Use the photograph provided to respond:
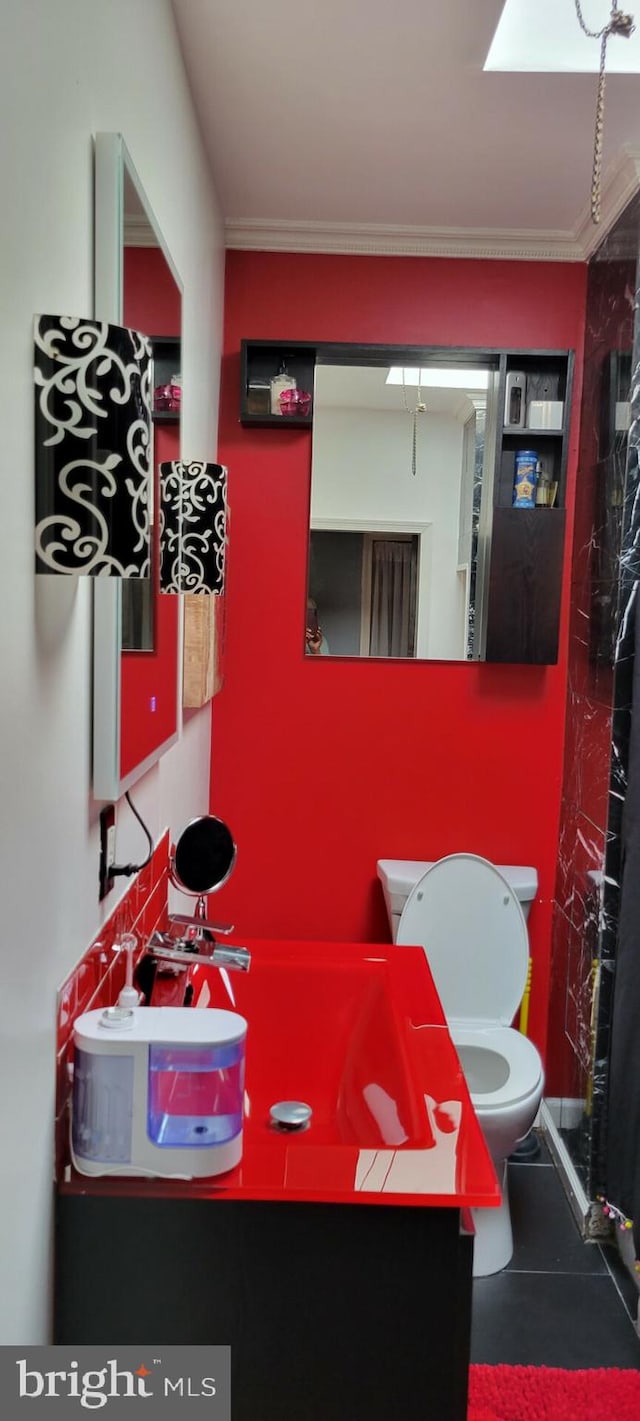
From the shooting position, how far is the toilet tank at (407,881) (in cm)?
277

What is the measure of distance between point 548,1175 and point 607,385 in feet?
6.78

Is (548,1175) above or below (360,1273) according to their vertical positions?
below

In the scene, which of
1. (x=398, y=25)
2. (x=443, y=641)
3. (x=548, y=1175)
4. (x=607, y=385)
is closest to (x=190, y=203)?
(x=398, y=25)

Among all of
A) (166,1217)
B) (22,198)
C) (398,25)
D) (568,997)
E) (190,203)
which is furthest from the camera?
(568,997)

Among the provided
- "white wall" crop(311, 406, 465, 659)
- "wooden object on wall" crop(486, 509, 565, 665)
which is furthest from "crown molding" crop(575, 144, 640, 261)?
"wooden object on wall" crop(486, 509, 565, 665)

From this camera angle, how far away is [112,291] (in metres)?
1.21

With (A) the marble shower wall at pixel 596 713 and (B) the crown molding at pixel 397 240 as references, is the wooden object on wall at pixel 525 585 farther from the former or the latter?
(B) the crown molding at pixel 397 240

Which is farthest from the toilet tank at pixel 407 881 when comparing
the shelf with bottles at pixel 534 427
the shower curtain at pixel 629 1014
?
the shelf with bottles at pixel 534 427

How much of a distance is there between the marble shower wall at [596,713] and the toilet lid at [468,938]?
0.59 ft

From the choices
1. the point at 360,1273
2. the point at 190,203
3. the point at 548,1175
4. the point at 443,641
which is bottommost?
the point at 548,1175

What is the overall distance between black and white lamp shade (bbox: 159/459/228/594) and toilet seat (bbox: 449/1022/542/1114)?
128 centimetres

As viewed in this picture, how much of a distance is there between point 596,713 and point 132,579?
1539 millimetres

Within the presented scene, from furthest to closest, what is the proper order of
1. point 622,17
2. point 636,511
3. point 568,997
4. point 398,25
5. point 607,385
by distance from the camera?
1. point 568,997
2. point 607,385
3. point 636,511
4. point 398,25
5. point 622,17

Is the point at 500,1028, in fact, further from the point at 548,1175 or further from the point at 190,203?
the point at 190,203
